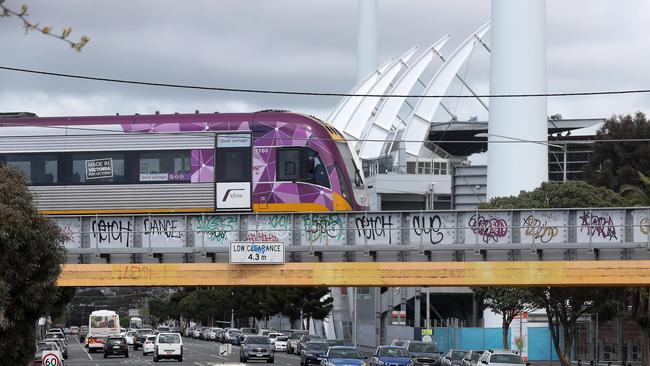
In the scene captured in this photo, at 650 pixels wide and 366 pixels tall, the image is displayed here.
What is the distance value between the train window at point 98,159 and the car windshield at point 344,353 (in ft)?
32.8

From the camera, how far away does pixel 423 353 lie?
51.2m

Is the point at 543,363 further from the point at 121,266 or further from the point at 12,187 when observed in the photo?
the point at 12,187

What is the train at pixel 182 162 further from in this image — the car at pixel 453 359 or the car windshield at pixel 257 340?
the car windshield at pixel 257 340

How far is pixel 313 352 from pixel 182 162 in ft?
49.6

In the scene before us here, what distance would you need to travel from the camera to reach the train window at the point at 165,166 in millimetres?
42562

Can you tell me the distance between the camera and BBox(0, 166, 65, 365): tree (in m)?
25.4

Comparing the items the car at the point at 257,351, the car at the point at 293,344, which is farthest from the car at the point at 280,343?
the car at the point at 257,351

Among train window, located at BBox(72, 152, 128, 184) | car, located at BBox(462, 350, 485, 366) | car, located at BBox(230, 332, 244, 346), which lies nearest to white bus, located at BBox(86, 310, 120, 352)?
car, located at BBox(230, 332, 244, 346)

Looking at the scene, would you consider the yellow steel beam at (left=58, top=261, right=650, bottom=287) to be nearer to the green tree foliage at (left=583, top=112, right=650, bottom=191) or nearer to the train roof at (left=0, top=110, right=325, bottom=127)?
the train roof at (left=0, top=110, right=325, bottom=127)

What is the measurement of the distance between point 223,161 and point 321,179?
3376mm

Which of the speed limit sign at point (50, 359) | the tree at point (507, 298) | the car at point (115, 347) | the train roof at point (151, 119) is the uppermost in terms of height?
the train roof at point (151, 119)

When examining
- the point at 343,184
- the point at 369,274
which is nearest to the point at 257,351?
the point at 343,184

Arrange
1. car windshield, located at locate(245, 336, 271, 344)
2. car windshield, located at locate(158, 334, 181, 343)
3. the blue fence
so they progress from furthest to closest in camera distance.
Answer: the blue fence, car windshield, located at locate(158, 334, 181, 343), car windshield, located at locate(245, 336, 271, 344)

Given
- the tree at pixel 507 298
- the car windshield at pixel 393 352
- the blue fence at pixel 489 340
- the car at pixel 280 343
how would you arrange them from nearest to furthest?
the car windshield at pixel 393 352
the tree at pixel 507 298
the blue fence at pixel 489 340
the car at pixel 280 343
